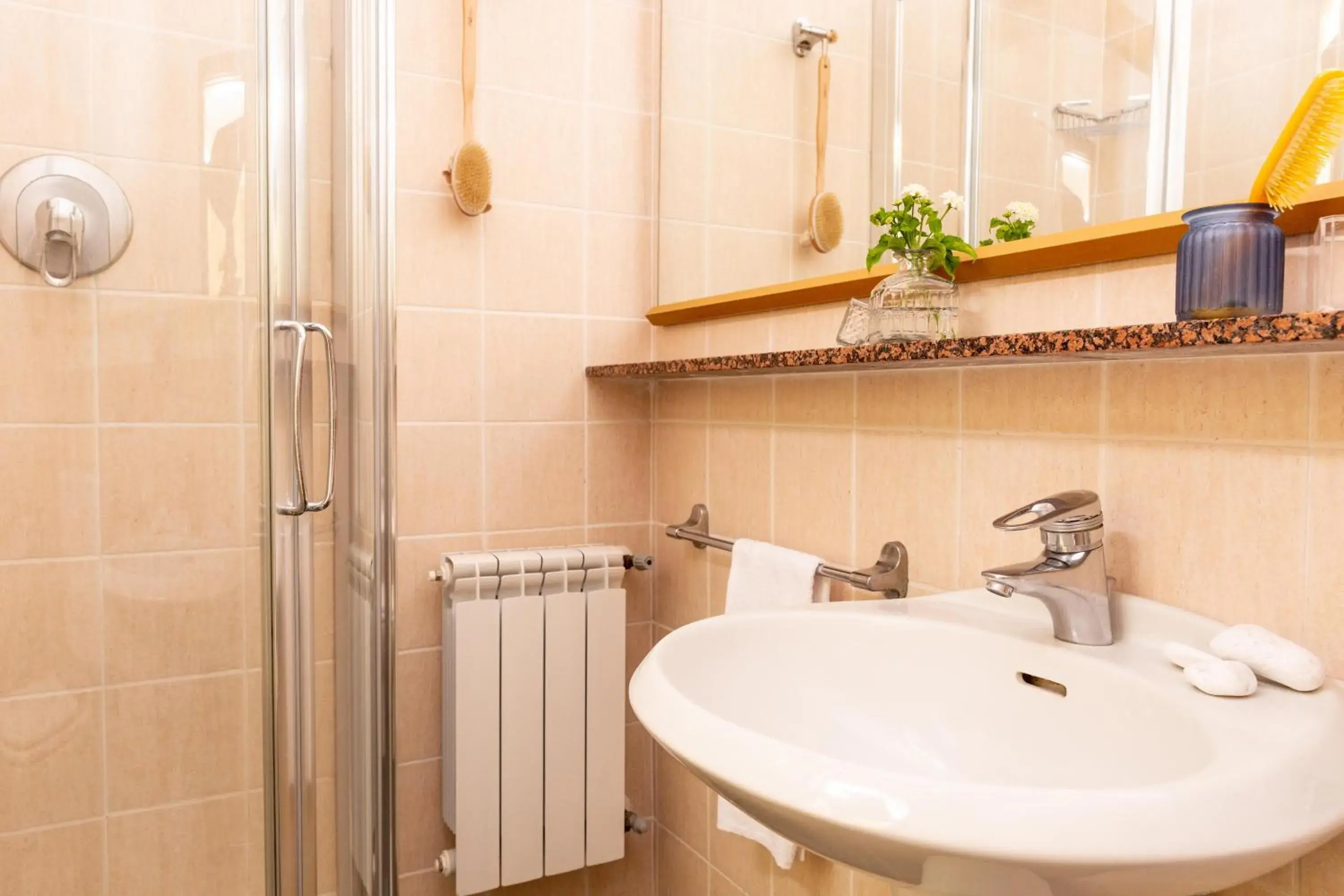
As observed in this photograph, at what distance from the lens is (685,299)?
1680 mm

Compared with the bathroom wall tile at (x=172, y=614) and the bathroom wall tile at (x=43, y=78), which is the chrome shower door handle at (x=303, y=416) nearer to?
the bathroom wall tile at (x=172, y=614)

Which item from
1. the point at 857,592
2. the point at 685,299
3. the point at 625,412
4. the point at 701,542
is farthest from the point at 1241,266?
the point at 625,412

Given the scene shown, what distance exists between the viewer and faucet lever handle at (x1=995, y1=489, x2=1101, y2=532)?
825mm

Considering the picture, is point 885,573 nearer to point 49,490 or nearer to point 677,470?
point 677,470

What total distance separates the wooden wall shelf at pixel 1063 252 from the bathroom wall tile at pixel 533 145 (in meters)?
0.49

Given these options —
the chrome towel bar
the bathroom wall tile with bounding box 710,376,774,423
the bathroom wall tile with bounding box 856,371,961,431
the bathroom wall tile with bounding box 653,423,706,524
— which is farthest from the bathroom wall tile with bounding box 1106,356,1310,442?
the bathroom wall tile with bounding box 653,423,706,524

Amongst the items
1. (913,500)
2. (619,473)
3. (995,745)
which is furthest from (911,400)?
(619,473)

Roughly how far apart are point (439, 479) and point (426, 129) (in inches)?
24.4

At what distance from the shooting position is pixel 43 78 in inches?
30.0

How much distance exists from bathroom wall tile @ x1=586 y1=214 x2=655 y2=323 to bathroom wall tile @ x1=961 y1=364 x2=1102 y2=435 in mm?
844

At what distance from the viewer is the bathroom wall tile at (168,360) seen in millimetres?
820

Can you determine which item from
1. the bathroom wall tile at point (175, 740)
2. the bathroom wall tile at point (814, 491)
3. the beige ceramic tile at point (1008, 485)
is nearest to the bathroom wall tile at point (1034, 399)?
the beige ceramic tile at point (1008, 485)

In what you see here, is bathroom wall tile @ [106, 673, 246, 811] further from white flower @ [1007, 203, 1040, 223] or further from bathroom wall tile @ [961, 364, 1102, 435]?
white flower @ [1007, 203, 1040, 223]

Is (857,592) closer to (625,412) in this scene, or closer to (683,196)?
(625,412)
